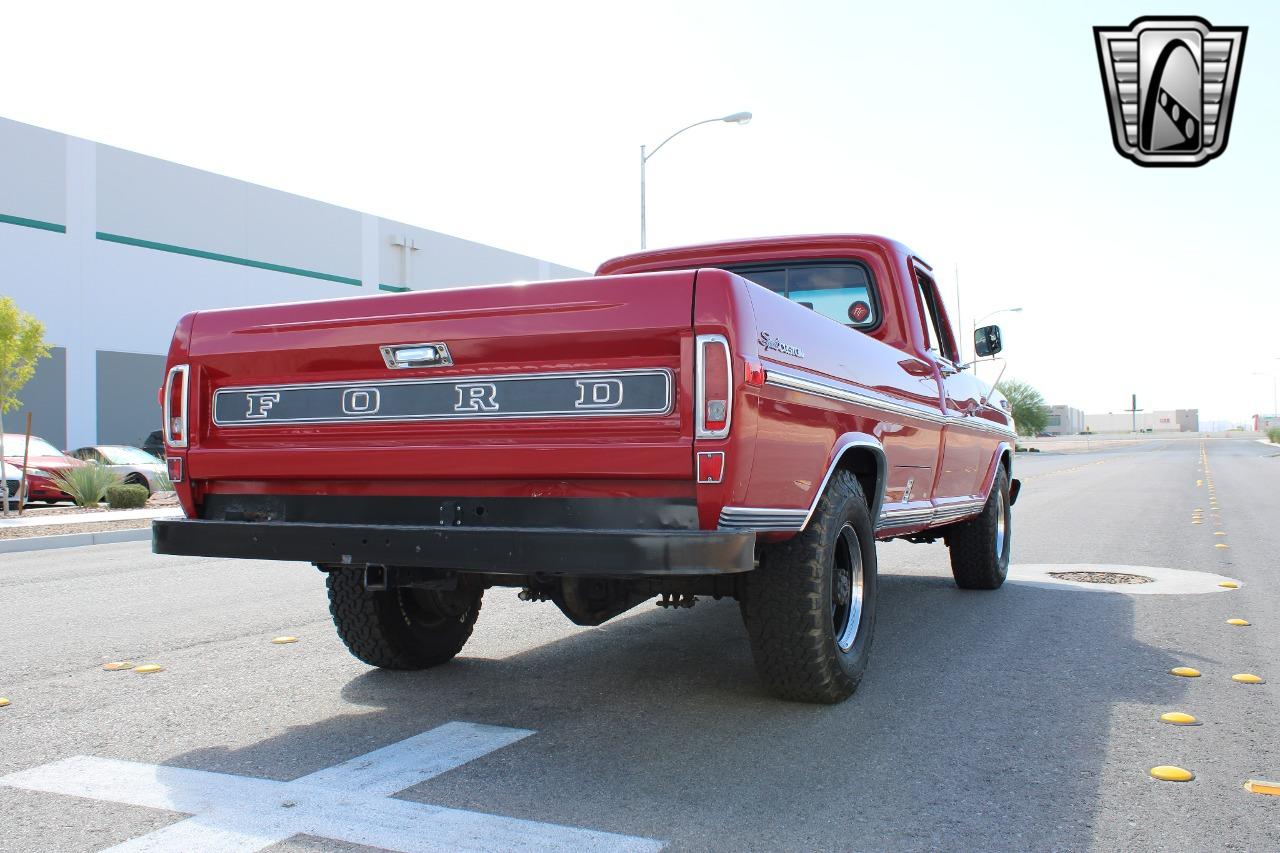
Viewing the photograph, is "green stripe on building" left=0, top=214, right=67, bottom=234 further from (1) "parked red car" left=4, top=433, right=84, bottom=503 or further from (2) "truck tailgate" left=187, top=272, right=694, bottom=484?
(2) "truck tailgate" left=187, top=272, right=694, bottom=484

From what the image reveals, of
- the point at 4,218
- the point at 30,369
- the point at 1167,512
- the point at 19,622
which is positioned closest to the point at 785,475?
the point at 19,622

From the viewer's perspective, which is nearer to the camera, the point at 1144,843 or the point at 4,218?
the point at 1144,843

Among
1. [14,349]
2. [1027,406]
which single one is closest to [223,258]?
[14,349]

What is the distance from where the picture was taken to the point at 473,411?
375 centimetres

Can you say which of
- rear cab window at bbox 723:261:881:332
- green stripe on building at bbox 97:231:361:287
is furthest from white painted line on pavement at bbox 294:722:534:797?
green stripe on building at bbox 97:231:361:287

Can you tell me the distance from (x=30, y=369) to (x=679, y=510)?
57.0ft

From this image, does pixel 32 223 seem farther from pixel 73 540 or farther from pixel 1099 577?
pixel 1099 577

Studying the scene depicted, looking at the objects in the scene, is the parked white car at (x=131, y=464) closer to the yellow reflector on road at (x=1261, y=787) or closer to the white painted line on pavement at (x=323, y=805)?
the white painted line on pavement at (x=323, y=805)

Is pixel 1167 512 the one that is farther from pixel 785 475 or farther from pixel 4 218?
pixel 4 218

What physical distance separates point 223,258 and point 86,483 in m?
15.8

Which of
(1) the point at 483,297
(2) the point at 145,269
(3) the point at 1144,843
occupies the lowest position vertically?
(3) the point at 1144,843

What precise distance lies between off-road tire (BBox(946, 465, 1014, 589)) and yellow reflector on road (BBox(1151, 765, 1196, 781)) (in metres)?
3.84

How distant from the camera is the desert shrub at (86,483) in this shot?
17.5 metres

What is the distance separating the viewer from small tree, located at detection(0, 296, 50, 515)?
16984 mm
